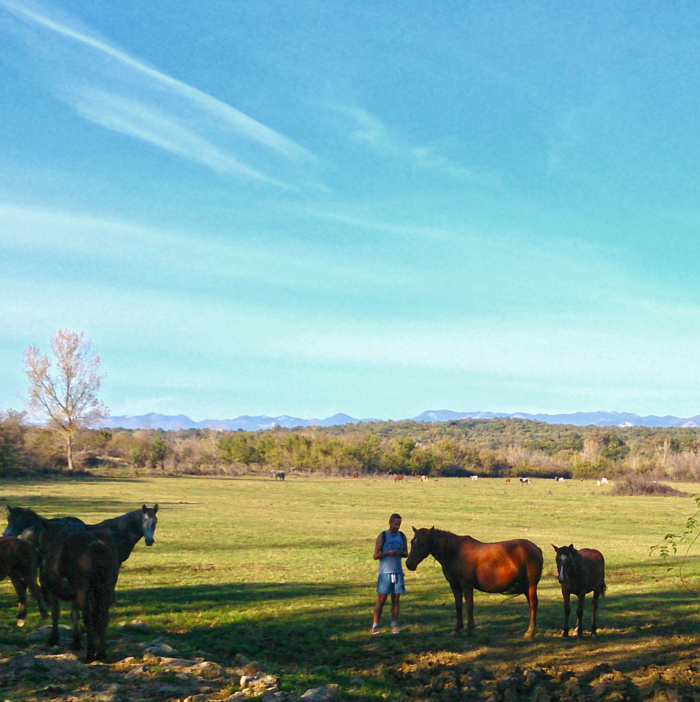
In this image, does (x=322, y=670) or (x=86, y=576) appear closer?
(x=86, y=576)

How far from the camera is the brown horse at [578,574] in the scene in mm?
10750

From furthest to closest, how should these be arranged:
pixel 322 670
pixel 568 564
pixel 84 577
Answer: pixel 568 564
pixel 322 670
pixel 84 577

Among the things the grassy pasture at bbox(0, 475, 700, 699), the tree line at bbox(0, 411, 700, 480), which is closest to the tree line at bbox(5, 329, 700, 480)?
the tree line at bbox(0, 411, 700, 480)

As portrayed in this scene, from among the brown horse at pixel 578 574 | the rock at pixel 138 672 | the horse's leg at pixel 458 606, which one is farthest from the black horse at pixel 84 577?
the brown horse at pixel 578 574

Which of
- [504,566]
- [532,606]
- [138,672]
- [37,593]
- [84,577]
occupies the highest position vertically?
[84,577]

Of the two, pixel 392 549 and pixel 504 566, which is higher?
pixel 392 549

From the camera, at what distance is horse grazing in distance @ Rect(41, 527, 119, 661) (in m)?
9.21

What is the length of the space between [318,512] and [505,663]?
3079cm

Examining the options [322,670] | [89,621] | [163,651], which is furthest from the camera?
[163,651]

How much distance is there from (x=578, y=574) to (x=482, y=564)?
150 centimetres

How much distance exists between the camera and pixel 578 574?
430 inches

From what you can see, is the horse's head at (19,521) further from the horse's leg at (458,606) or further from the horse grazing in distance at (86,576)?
the horse's leg at (458,606)

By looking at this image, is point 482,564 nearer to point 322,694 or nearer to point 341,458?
point 322,694

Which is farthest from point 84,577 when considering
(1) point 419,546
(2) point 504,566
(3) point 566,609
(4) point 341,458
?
(4) point 341,458
